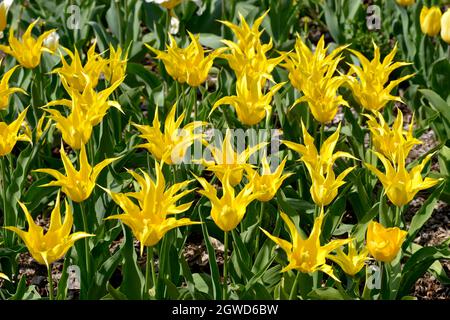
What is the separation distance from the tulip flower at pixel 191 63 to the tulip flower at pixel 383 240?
1010 millimetres

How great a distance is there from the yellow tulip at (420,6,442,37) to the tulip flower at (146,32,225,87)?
118 centimetres

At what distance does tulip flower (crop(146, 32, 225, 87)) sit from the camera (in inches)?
127

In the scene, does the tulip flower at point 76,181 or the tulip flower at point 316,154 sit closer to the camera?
the tulip flower at point 76,181

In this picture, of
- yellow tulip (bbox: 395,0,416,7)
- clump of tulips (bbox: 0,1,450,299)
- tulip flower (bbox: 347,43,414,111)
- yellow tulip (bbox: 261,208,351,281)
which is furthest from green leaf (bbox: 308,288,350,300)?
yellow tulip (bbox: 395,0,416,7)

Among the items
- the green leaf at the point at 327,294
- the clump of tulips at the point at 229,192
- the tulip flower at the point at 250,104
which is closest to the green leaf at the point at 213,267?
the clump of tulips at the point at 229,192

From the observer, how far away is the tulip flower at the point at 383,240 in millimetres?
2478

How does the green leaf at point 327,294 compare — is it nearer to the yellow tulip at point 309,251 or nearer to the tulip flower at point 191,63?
the yellow tulip at point 309,251

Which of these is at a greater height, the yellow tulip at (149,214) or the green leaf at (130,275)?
the yellow tulip at (149,214)

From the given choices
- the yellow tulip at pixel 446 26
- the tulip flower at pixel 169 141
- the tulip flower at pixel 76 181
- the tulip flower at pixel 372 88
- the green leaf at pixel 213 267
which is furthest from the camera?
the yellow tulip at pixel 446 26

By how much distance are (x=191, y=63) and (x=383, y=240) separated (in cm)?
109

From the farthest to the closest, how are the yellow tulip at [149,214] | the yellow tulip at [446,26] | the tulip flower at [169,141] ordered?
1. the yellow tulip at [446,26]
2. the tulip flower at [169,141]
3. the yellow tulip at [149,214]

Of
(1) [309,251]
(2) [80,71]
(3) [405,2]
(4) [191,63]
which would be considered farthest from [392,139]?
(3) [405,2]

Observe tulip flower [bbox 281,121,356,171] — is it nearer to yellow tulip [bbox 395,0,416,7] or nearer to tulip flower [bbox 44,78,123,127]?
tulip flower [bbox 44,78,123,127]

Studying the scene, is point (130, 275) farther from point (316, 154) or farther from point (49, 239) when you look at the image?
point (316, 154)
